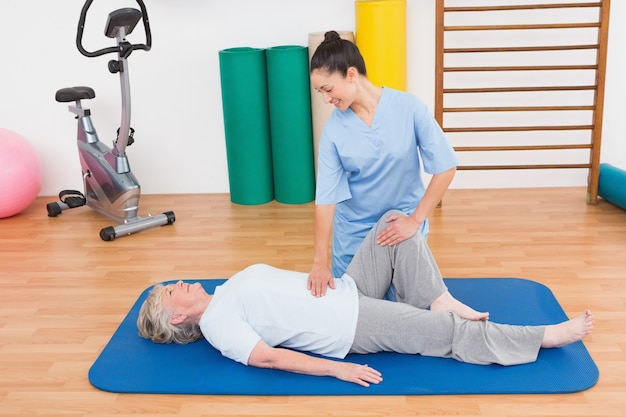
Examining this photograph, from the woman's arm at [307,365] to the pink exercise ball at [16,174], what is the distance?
2.33 m

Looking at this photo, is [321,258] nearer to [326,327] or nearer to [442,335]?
[326,327]

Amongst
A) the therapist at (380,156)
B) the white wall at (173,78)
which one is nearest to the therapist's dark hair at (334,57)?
the therapist at (380,156)

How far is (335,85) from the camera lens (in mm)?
2600

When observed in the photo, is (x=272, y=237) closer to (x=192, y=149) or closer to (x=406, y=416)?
(x=192, y=149)

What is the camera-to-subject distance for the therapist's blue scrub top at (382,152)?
110 inches

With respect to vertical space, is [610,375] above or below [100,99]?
below

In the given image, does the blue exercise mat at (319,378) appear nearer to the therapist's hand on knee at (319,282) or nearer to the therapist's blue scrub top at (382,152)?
the therapist's hand on knee at (319,282)

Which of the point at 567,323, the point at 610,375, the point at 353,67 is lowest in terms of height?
Answer: the point at 610,375

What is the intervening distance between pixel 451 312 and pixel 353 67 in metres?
0.90

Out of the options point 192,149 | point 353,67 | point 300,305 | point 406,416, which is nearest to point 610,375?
point 406,416

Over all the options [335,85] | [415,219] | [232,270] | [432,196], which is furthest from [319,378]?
[232,270]

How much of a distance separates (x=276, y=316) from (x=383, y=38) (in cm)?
210

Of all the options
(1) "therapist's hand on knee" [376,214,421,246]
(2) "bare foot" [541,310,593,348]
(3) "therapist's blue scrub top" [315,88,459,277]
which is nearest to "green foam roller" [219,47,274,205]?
(3) "therapist's blue scrub top" [315,88,459,277]

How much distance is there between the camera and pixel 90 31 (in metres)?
4.49
